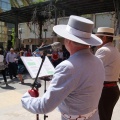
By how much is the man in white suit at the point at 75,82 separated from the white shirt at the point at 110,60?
1.13 metres

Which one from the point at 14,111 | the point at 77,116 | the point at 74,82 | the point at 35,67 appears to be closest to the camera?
the point at 74,82

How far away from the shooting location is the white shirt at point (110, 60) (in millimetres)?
3082

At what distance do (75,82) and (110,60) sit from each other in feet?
4.90

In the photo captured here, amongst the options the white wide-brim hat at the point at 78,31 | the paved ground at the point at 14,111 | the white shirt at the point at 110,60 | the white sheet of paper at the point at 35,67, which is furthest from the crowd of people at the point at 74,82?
the paved ground at the point at 14,111

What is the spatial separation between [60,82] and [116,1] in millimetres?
10991

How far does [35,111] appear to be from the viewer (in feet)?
5.79

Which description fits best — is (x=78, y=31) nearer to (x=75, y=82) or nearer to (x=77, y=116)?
(x=75, y=82)

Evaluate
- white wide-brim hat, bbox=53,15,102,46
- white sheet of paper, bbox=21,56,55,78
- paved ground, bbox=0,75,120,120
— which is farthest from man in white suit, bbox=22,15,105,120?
paved ground, bbox=0,75,120,120

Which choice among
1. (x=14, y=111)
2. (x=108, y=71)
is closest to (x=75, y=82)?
(x=108, y=71)

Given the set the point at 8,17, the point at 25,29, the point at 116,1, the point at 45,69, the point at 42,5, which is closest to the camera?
the point at 45,69

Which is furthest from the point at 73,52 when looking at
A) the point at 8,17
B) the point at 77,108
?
the point at 8,17

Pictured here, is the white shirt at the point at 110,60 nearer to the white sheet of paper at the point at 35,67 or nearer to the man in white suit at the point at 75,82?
the white sheet of paper at the point at 35,67

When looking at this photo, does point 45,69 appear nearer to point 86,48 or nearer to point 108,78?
point 108,78

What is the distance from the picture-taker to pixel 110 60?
10.2 ft
